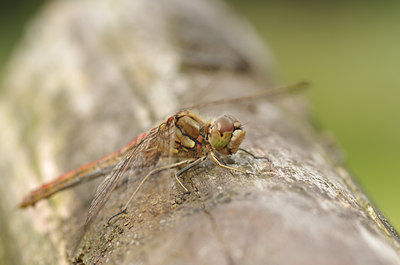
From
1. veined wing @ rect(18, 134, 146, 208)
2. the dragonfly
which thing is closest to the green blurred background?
the dragonfly

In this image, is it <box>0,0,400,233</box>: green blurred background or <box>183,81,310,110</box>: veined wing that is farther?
<box>0,0,400,233</box>: green blurred background

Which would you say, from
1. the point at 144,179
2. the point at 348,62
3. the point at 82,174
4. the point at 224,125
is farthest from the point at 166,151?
the point at 348,62

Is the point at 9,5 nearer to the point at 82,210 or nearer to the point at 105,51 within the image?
the point at 105,51

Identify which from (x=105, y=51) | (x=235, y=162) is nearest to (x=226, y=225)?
(x=235, y=162)

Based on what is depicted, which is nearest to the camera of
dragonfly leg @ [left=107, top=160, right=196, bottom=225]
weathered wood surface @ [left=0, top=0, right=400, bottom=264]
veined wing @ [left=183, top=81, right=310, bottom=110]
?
weathered wood surface @ [left=0, top=0, right=400, bottom=264]

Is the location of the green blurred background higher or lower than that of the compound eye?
higher

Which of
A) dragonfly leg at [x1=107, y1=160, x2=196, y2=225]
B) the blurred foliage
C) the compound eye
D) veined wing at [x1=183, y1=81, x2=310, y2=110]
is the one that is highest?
the blurred foliage

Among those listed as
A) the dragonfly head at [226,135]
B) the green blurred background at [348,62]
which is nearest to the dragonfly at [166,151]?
the dragonfly head at [226,135]

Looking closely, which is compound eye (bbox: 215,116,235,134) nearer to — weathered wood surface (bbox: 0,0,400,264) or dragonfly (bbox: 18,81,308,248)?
dragonfly (bbox: 18,81,308,248)
